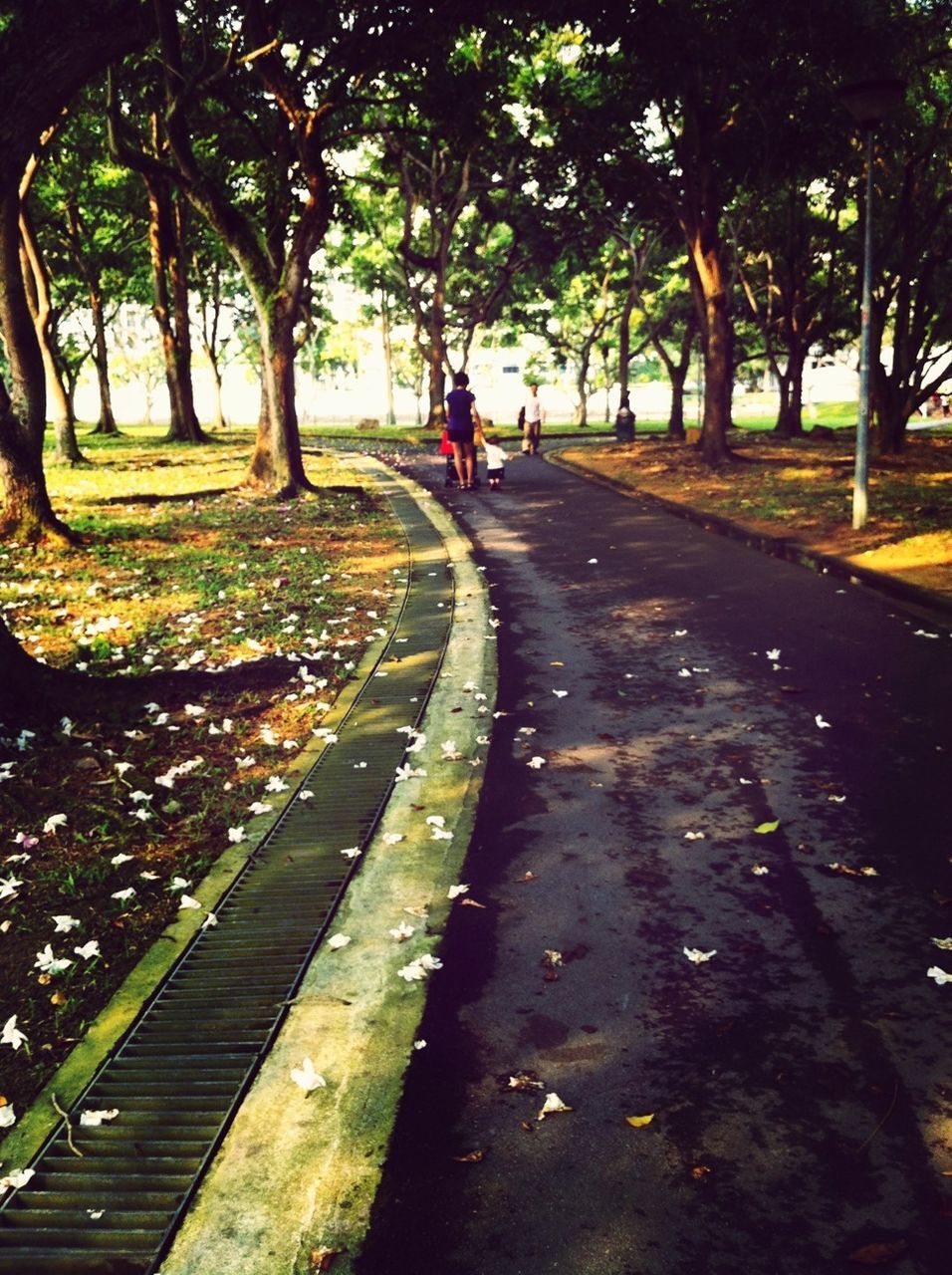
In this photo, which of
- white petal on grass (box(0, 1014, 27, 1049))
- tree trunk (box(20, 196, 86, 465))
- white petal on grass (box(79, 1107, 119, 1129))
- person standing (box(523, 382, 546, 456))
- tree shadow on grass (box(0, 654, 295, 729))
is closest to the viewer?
A: white petal on grass (box(79, 1107, 119, 1129))

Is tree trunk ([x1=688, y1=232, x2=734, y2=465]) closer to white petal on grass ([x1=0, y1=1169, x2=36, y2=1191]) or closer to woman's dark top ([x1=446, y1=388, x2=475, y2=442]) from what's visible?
woman's dark top ([x1=446, y1=388, x2=475, y2=442])

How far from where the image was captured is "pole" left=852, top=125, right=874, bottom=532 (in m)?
12.6

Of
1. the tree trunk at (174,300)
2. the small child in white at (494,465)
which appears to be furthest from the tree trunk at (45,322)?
the small child in white at (494,465)

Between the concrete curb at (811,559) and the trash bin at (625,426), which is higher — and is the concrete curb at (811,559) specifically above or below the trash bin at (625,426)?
below

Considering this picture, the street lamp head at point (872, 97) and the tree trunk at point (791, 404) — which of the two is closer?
the street lamp head at point (872, 97)

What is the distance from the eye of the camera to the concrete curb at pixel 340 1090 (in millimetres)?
2744

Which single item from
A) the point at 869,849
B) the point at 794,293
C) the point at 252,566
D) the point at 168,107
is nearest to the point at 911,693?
the point at 869,849

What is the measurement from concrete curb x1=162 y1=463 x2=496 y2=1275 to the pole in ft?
31.4

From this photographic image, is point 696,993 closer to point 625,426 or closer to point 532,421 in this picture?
point 532,421

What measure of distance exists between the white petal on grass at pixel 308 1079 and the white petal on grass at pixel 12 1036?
964 mm

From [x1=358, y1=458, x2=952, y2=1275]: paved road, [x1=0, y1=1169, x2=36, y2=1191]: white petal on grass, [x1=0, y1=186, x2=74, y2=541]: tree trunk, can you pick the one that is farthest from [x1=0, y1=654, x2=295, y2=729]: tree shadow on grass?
[x1=0, y1=186, x2=74, y2=541]: tree trunk

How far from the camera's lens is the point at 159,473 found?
2359 cm

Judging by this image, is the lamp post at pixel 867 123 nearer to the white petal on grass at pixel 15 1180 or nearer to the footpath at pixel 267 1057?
the footpath at pixel 267 1057

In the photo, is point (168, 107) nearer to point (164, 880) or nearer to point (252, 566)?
point (252, 566)
